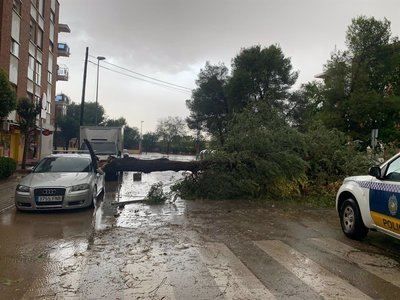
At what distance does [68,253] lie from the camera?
20.6 feet

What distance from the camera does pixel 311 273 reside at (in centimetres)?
544

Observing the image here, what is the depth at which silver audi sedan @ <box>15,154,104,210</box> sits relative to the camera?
31.8 feet

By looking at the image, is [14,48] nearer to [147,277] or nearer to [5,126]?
[5,126]

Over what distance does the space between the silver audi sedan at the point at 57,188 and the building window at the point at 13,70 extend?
53.8 ft

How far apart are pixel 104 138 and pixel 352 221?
16851mm

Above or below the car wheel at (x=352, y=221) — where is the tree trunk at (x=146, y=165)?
above

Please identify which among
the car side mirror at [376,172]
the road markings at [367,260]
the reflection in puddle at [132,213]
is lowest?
the reflection in puddle at [132,213]

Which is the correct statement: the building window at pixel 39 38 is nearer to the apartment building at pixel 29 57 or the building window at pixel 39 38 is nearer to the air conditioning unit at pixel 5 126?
the apartment building at pixel 29 57

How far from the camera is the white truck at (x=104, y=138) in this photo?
72.3 feet

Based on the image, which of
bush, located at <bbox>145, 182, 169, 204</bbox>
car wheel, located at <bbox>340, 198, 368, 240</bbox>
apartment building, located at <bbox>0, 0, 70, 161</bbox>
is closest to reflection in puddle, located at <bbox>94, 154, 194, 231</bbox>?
bush, located at <bbox>145, 182, 169, 204</bbox>

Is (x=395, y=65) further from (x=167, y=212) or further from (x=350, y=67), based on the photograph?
(x=167, y=212)

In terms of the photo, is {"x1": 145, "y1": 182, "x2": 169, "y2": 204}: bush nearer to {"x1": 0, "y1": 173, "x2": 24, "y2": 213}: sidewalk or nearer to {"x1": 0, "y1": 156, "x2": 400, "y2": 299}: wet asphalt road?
{"x1": 0, "y1": 156, "x2": 400, "y2": 299}: wet asphalt road

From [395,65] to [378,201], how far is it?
2594 centimetres

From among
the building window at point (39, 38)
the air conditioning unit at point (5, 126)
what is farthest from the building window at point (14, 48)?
the building window at point (39, 38)
